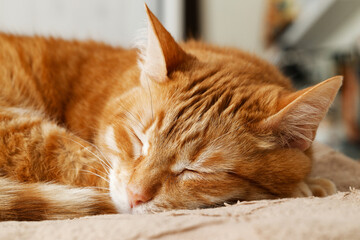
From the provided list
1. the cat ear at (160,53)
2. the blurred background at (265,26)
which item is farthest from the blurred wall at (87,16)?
the cat ear at (160,53)

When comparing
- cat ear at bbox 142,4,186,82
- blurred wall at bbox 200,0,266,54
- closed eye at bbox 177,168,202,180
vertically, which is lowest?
blurred wall at bbox 200,0,266,54

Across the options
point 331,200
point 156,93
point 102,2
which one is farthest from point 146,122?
point 102,2

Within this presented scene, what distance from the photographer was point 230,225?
0.77m

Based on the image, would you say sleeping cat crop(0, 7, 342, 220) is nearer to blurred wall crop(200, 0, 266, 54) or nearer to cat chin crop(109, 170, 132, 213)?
cat chin crop(109, 170, 132, 213)

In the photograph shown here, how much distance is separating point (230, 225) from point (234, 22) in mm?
4304

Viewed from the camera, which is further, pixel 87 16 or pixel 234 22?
pixel 234 22

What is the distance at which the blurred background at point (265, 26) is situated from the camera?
3373mm

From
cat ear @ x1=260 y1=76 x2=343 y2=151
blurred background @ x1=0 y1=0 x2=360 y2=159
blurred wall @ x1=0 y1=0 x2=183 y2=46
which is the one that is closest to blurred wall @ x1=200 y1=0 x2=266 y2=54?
blurred background @ x1=0 y1=0 x2=360 y2=159

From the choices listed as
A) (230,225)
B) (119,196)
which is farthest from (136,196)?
(230,225)

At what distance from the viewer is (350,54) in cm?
356

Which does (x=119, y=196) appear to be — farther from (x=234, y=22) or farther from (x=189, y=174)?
(x=234, y=22)

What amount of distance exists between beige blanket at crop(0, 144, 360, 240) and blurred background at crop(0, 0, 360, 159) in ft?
7.46

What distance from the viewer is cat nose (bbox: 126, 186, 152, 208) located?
1067mm

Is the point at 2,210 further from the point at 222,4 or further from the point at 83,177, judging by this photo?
the point at 222,4
